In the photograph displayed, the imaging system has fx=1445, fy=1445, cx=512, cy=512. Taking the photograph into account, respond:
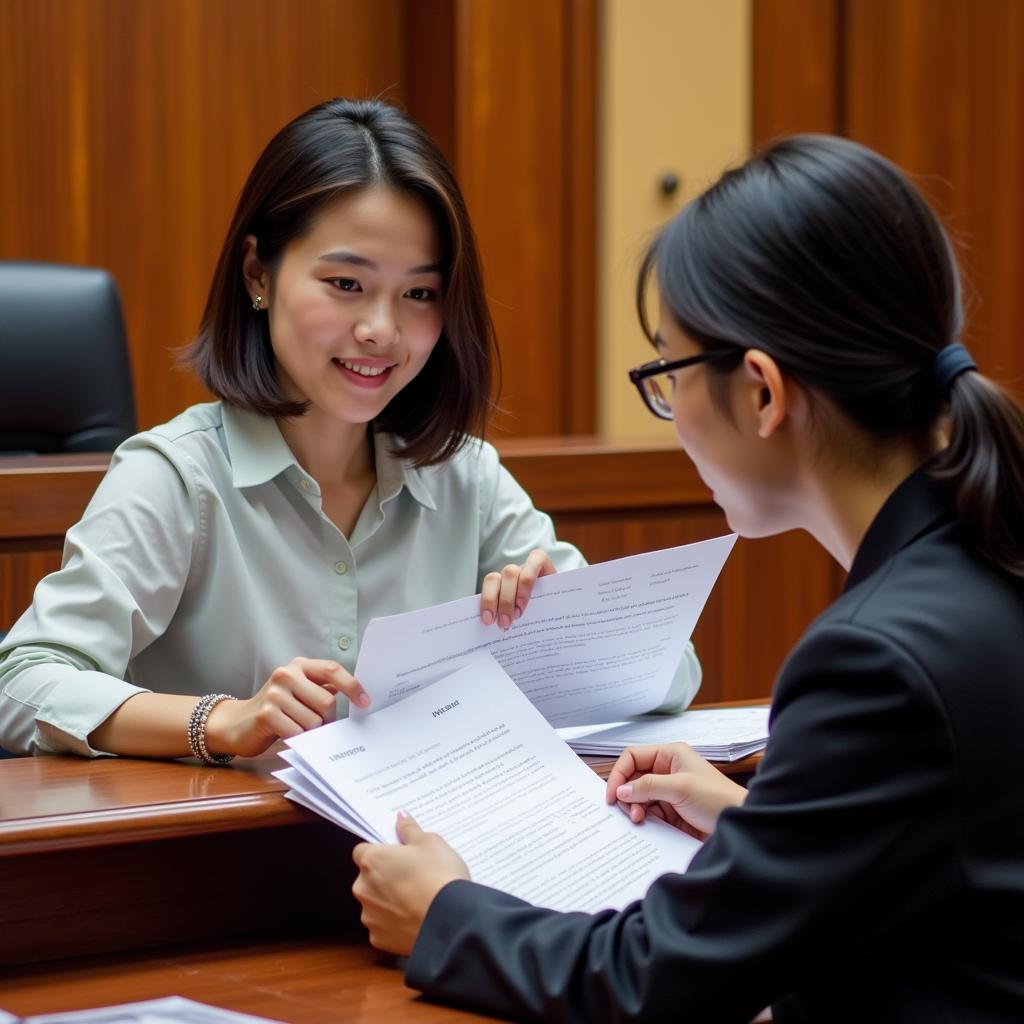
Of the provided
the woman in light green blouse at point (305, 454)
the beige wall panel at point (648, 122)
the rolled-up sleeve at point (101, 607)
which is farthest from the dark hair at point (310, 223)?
the beige wall panel at point (648, 122)

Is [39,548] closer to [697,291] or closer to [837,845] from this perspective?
[697,291]

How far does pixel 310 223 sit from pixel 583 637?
1.85ft

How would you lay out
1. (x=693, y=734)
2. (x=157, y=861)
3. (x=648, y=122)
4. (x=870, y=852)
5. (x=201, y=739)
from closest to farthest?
(x=870, y=852) → (x=157, y=861) → (x=201, y=739) → (x=693, y=734) → (x=648, y=122)

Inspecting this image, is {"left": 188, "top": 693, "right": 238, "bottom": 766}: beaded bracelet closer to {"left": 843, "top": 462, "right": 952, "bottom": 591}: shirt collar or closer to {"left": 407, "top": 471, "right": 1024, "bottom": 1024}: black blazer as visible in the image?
{"left": 407, "top": 471, "right": 1024, "bottom": 1024}: black blazer

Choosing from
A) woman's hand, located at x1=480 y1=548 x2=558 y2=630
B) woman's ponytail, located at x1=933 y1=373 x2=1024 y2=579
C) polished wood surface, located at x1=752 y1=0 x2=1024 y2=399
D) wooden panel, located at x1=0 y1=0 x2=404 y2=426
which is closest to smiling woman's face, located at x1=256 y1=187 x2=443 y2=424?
woman's hand, located at x1=480 y1=548 x2=558 y2=630

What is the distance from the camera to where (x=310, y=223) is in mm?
1538

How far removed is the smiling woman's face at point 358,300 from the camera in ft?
4.99

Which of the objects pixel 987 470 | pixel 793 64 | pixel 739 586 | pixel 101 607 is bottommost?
pixel 739 586

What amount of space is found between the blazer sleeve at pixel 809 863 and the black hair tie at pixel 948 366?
186 millimetres

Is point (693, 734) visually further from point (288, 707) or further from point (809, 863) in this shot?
point (809, 863)

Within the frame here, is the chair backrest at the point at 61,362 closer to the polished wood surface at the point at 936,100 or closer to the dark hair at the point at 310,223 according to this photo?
the dark hair at the point at 310,223

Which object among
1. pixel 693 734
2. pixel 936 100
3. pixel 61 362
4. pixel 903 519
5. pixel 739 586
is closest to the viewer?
pixel 903 519

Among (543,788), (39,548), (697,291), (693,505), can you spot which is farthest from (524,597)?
(693,505)

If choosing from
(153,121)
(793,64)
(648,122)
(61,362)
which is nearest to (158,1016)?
(61,362)
